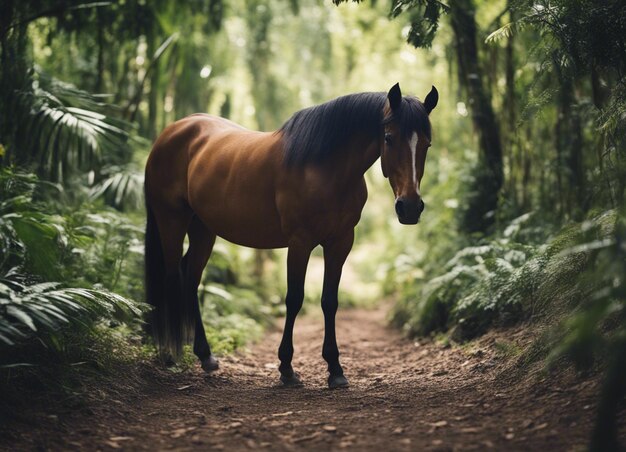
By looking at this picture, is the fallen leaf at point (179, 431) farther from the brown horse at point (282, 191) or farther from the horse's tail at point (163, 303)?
the horse's tail at point (163, 303)

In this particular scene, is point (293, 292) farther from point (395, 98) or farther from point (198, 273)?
point (395, 98)

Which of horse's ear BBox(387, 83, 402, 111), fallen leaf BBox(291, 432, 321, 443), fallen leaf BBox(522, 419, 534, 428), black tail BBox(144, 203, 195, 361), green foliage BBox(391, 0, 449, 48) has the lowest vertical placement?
fallen leaf BBox(291, 432, 321, 443)

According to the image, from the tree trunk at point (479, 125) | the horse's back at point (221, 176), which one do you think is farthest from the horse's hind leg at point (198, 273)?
the tree trunk at point (479, 125)

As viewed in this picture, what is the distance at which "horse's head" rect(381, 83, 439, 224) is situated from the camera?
3957 mm

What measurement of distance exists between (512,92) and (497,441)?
4.82 meters

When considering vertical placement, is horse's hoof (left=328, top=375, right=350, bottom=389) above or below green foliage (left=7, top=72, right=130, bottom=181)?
below

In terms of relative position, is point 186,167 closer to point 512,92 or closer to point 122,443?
point 122,443

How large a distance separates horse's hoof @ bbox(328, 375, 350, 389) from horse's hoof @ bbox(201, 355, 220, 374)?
1.13 metres

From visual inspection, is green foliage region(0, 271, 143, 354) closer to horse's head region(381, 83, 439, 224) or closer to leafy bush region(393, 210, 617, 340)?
horse's head region(381, 83, 439, 224)

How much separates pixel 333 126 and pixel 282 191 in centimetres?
61

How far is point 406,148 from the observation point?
3.98 meters

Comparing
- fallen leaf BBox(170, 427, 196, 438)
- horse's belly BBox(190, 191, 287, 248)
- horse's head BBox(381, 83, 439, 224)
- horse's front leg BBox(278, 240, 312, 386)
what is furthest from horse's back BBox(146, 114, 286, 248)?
fallen leaf BBox(170, 427, 196, 438)

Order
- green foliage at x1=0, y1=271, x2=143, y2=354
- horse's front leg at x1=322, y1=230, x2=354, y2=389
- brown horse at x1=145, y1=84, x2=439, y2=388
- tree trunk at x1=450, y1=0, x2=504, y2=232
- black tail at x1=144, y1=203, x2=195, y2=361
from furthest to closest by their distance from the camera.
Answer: tree trunk at x1=450, y1=0, x2=504, y2=232 < black tail at x1=144, y1=203, x2=195, y2=361 < horse's front leg at x1=322, y1=230, x2=354, y2=389 < brown horse at x1=145, y1=84, x2=439, y2=388 < green foliage at x1=0, y1=271, x2=143, y2=354

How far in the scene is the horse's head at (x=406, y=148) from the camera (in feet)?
13.0
